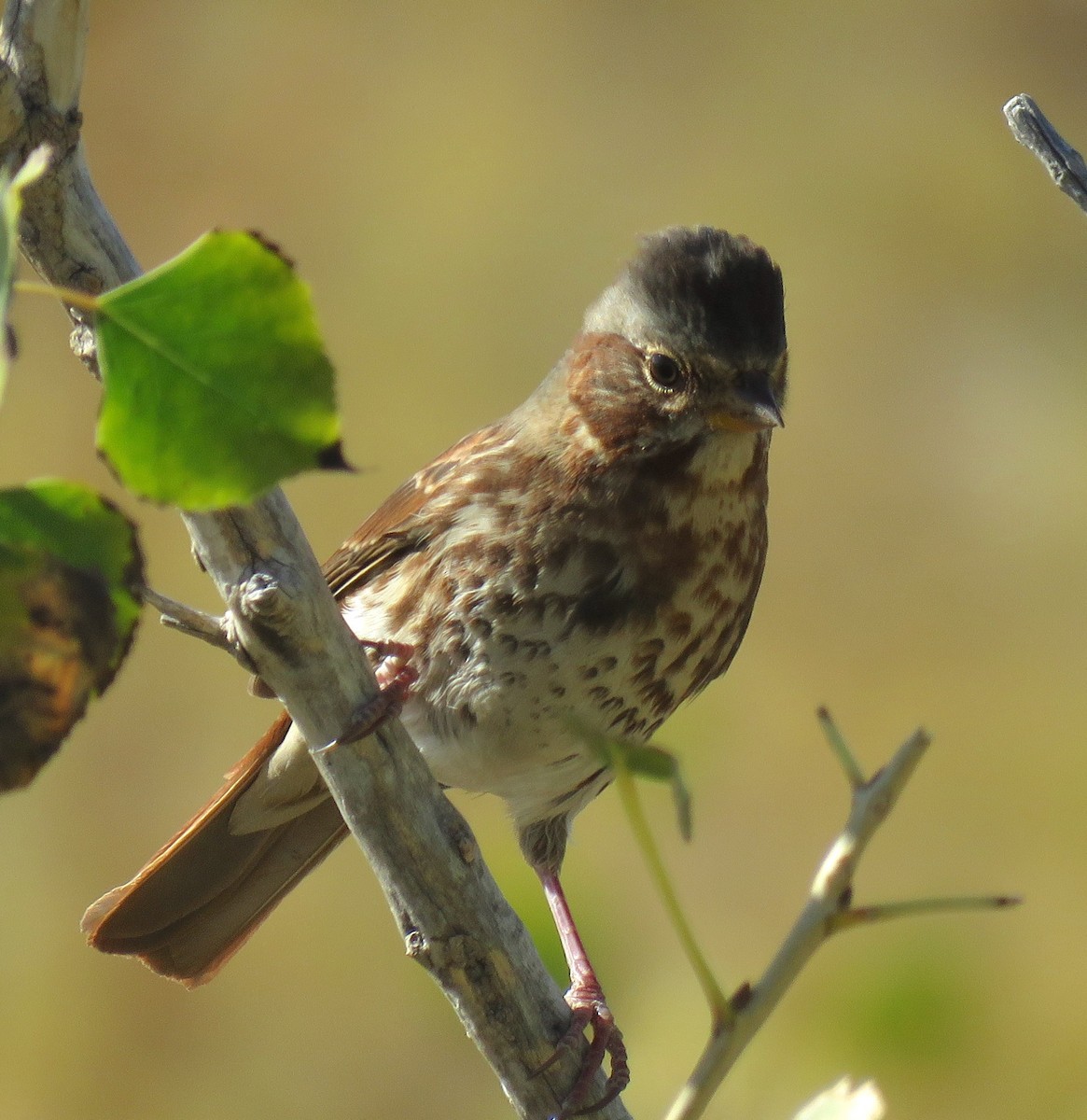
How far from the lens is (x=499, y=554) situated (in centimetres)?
196

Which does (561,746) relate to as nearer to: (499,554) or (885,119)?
(499,554)

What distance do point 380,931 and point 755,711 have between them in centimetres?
120

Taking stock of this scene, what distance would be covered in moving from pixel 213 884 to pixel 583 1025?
0.80m

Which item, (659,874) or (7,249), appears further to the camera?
(659,874)

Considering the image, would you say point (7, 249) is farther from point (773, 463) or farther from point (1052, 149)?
point (773, 463)

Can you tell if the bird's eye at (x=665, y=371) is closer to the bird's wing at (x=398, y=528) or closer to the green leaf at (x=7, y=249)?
the bird's wing at (x=398, y=528)

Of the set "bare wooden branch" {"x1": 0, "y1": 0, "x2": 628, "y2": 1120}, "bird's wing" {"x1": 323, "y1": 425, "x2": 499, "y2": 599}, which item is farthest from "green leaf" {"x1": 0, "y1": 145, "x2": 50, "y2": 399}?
"bird's wing" {"x1": 323, "y1": 425, "x2": 499, "y2": 599}

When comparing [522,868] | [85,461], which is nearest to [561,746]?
[522,868]

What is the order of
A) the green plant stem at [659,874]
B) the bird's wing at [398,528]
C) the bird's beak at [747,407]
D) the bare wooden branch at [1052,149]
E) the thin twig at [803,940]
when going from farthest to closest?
the bird's wing at [398,528] < the bird's beak at [747,407] < the bare wooden branch at [1052,149] < the thin twig at [803,940] < the green plant stem at [659,874]

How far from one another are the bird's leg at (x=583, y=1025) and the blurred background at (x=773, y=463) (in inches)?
53.2

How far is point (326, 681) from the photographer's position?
1.33 metres

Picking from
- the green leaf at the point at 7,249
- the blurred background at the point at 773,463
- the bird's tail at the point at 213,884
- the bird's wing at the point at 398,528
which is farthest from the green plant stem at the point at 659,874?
the blurred background at the point at 773,463

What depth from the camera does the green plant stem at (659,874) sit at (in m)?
0.77

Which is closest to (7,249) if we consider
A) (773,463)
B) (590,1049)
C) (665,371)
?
(590,1049)
